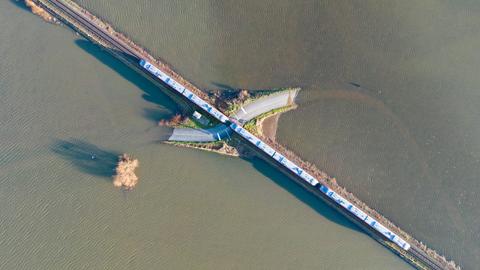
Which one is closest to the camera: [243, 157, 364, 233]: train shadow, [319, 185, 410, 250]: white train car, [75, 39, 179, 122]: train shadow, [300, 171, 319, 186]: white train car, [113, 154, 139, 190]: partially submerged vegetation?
Answer: [113, 154, 139, 190]: partially submerged vegetation

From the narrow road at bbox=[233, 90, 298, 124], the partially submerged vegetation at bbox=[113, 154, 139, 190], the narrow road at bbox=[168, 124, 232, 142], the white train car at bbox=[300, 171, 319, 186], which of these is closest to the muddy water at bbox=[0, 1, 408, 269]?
the partially submerged vegetation at bbox=[113, 154, 139, 190]

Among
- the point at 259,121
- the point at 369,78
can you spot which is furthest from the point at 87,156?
the point at 369,78

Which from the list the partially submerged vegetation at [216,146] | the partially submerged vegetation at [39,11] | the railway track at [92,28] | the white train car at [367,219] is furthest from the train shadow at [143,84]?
the white train car at [367,219]

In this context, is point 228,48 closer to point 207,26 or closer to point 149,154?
point 207,26

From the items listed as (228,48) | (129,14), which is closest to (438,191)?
(228,48)

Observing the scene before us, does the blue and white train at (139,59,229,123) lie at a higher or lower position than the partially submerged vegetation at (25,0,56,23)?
higher

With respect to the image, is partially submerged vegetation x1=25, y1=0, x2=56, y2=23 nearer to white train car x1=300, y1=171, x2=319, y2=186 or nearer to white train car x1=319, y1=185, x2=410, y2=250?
white train car x1=300, y1=171, x2=319, y2=186

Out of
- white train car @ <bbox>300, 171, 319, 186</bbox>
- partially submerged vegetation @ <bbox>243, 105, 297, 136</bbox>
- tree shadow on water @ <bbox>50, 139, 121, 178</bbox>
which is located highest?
partially submerged vegetation @ <bbox>243, 105, 297, 136</bbox>
